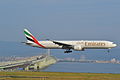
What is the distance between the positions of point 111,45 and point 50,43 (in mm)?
27294

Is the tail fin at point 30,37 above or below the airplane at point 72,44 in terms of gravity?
above

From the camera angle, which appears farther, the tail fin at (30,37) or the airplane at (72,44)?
the tail fin at (30,37)

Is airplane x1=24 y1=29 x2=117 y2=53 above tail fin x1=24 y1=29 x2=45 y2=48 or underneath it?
underneath

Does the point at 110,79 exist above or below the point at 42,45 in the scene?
below

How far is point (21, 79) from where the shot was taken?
335 ft

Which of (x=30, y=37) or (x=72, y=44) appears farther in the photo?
(x=30, y=37)

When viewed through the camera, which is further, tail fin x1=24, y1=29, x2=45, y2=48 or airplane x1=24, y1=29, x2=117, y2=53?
tail fin x1=24, y1=29, x2=45, y2=48

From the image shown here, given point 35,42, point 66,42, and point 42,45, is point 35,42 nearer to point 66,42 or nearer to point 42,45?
point 42,45

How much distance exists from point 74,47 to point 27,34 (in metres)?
29.9

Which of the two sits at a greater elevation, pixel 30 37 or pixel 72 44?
pixel 30 37

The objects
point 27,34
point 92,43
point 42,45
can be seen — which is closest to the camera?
point 92,43

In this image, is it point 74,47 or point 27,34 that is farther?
point 27,34

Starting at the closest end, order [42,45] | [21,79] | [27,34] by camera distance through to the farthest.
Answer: [21,79]
[42,45]
[27,34]

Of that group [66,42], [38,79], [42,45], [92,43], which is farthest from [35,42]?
[38,79]
